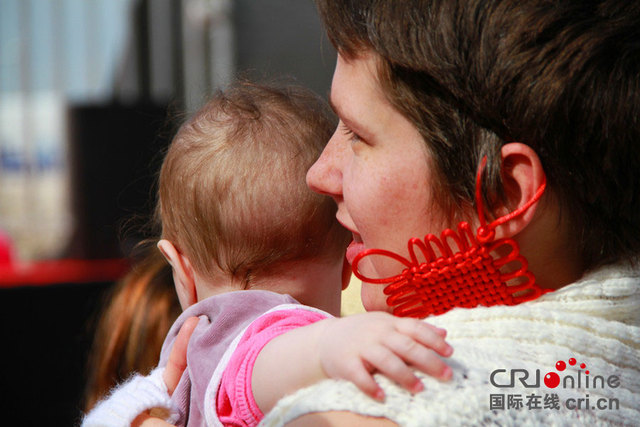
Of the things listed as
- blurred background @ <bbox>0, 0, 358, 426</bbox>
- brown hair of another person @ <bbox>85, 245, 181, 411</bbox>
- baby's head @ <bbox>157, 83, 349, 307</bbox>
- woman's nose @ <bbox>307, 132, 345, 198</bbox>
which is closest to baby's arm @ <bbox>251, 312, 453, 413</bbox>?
woman's nose @ <bbox>307, 132, 345, 198</bbox>

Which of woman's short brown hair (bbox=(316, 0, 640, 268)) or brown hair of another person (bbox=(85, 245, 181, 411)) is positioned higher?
woman's short brown hair (bbox=(316, 0, 640, 268))

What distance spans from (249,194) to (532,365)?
0.72m

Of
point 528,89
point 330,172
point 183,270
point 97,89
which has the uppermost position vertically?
point 528,89

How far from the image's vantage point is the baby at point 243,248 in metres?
1.48

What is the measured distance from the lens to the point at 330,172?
1.48m

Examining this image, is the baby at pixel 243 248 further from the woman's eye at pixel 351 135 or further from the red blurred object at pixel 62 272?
the red blurred object at pixel 62 272

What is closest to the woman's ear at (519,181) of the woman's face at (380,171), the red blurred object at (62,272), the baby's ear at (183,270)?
the woman's face at (380,171)

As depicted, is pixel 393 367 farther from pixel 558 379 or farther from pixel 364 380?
pixel 558 379

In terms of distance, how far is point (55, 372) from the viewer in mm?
4094

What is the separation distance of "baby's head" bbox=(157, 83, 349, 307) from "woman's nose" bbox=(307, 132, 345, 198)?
23 centimetres

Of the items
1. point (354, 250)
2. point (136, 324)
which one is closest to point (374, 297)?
point (354, 250)

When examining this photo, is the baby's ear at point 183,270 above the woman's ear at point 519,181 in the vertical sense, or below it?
below

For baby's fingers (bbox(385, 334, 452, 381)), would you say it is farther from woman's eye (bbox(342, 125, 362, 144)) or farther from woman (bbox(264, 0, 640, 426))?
woman's eye (bbox(342, 125, 362, 144))

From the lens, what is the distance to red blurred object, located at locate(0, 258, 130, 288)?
444 centimetres
